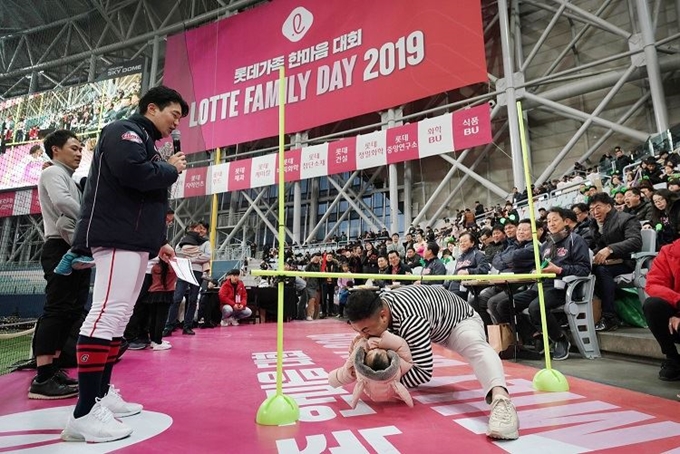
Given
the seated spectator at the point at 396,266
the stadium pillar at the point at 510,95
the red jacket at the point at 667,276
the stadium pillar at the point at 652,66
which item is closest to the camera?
the red jacket at the point at 667,276

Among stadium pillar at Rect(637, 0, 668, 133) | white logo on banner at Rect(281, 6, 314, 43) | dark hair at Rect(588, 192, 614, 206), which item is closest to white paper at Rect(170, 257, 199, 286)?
dark hair at Rect(588, 192, 614, 206)

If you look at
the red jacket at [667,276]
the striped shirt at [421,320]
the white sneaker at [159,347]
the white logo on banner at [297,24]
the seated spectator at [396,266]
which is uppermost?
the white logo on banner at [297,24]

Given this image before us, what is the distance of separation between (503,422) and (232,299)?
16.3 ft

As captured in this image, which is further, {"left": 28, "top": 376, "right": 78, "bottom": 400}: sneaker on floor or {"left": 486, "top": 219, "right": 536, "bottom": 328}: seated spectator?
{"left": 486, "top": 219, "right": 536, "bottom": 328}: seated spectator

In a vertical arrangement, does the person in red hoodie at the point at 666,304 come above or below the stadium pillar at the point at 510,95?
below

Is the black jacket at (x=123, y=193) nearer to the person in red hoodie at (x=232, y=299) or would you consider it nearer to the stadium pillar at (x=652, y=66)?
the person in red hoodie at (x=232, y=299)

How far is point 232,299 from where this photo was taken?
18.3ft

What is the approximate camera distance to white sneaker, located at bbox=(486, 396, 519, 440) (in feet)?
3.68

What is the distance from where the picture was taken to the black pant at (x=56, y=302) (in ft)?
5.42


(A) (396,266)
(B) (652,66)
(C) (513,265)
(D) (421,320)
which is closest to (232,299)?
(A) (396,266)

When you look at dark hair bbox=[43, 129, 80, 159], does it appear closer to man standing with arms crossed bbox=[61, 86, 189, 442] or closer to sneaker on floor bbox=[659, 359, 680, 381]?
man standing with arms crossed bbox=[61, 86, 189, 442]

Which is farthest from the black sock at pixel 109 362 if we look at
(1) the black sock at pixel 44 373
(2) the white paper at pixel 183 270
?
(2) the white paper at pixel 183 270

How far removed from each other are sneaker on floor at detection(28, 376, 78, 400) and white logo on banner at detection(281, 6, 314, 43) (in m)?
12.2

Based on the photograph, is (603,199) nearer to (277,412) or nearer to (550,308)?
(550,308)
